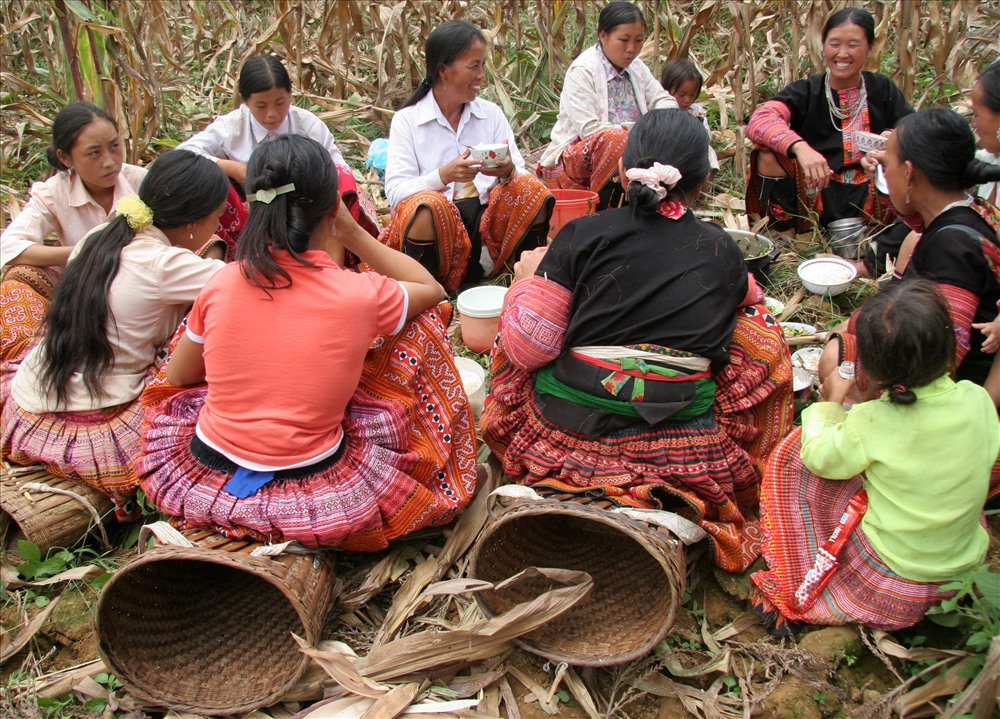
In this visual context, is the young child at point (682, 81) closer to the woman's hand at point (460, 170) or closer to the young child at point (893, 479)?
the woman's hand at point (460, 170)

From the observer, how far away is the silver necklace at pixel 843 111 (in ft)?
14.5

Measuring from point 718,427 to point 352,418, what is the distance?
3.78ft

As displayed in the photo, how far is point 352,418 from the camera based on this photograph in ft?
8.68

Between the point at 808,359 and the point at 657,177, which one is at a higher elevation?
the point at 657,177

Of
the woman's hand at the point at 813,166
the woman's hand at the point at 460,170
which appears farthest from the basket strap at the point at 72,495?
the woman's hand at the point at 813,166

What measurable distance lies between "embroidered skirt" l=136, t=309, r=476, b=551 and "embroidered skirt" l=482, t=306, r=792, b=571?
0.21 m

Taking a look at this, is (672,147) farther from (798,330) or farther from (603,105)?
(603,105)

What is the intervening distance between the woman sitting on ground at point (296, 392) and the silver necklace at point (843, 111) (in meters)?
2.87

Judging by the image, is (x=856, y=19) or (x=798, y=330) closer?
(x=798, y=330)

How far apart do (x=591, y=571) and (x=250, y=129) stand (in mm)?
2984

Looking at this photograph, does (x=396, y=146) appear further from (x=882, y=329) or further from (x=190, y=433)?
(x=882, y=329)

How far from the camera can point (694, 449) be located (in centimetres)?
249

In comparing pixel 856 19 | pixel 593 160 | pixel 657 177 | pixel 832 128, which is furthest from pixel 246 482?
pixel 856 19

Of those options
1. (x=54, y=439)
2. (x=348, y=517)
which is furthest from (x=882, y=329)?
(x=54, y=439)
